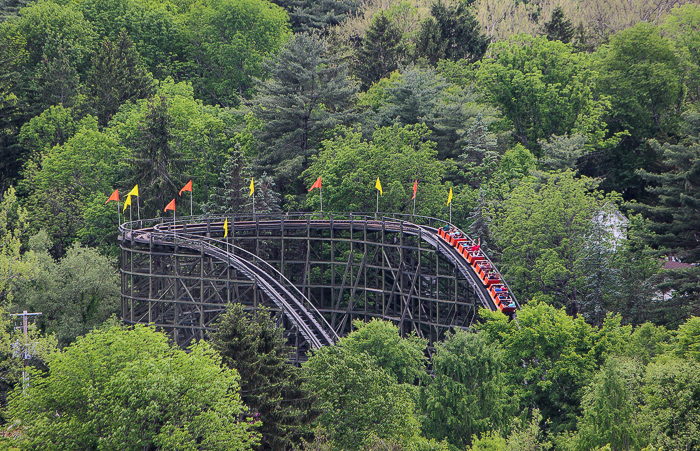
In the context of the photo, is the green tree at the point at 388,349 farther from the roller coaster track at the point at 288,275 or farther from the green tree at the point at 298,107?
the green tree at the point at 298,107

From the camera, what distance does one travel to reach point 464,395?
29375 mm

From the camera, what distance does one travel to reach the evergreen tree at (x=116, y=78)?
68.4m

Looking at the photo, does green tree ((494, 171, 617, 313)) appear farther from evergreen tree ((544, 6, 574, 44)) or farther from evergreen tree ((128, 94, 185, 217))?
evergreen tree ((544, 6, 574, 44))

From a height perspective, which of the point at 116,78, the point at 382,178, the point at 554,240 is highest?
the point at 116,78

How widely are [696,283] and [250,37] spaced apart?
169 ft

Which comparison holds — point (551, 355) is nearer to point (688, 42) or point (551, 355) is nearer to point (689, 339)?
point (689, 339)

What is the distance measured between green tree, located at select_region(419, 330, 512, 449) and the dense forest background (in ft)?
0.25

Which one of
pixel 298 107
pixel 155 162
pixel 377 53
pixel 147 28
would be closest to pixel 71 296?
pixel 155 162

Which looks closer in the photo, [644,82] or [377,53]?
[644,82]

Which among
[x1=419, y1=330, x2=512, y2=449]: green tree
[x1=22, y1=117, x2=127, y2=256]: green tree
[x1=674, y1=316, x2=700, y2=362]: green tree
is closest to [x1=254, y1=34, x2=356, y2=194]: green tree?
[x1=22, y1=117, x2=127, y2=256]: green tree

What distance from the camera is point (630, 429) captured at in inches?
1077

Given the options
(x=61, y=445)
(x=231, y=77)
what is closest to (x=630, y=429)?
(x=61, y=445)

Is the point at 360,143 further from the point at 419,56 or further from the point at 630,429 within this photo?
the point at 630,429

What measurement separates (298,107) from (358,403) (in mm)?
35626
